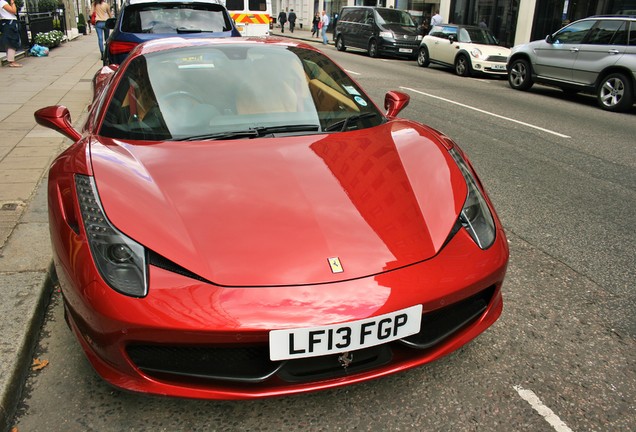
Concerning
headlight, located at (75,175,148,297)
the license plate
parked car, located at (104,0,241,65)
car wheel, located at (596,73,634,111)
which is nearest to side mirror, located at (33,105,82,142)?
headlight, located at (75,175,148,297)

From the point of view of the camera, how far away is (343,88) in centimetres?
339

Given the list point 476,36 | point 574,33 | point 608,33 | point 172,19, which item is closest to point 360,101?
point 172,19

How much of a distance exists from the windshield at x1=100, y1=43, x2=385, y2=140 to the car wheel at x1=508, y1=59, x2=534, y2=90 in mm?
10281

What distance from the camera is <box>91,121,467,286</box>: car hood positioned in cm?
198

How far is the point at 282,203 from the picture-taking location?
88.5 inches

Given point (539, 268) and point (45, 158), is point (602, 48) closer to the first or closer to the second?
point (539, 268)

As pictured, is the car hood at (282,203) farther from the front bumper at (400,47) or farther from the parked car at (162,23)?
the front bumper at (400,47)

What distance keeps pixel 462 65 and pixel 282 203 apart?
47.0ft

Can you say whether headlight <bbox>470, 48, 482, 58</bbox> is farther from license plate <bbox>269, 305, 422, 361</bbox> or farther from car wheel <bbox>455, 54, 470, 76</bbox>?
license plate <bbox>269, 305, 422, 361</bbox>

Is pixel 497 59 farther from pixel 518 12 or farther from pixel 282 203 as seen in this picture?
pixel 282 203

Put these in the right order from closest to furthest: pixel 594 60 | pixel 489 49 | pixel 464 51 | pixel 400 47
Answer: pixel 594 60
pixel 489 49
pixel 464 51
pixel 400 47

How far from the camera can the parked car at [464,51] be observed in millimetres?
14680

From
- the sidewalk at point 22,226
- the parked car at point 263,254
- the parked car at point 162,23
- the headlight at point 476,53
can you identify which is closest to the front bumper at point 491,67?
the headlight at point 476,53

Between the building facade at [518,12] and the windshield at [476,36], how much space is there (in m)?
4.33
